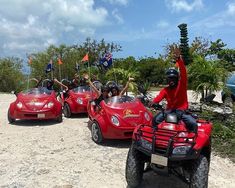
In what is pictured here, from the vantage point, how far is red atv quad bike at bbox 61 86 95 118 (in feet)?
40.9

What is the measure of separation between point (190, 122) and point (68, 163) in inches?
106

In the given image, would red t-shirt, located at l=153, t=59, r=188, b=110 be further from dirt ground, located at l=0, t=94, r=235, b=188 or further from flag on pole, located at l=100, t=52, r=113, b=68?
flag on pole, located at l=100, t=52, r=113, b=68

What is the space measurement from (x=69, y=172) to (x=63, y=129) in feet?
12.7

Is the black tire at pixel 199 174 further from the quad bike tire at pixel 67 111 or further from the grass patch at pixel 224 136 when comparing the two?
the quad bike tire at pixel 67 111

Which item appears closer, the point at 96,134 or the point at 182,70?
the point at 182,70

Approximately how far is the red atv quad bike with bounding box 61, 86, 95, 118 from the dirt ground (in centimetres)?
213

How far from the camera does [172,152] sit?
207 inches

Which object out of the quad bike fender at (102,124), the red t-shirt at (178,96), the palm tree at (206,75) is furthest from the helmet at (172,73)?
the palm tree at (206,75)

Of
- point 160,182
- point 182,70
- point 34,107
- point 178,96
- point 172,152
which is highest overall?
point 182,70

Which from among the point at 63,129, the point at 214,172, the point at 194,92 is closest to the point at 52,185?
the point at 214,172

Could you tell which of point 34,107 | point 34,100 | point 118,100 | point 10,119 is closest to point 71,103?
point 34,100

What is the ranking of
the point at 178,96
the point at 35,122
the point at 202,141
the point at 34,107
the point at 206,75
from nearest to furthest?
the point at 202,141 → the point at 178,96 → the point at 34,107 → the point at 35,122 → the point at 206,75

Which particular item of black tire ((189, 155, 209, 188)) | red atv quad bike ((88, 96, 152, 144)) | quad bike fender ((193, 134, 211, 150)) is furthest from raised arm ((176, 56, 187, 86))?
red atv quad bike ((88, 96, 152, 144))

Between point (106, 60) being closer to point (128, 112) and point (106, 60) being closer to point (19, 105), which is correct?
point (19, 105)
